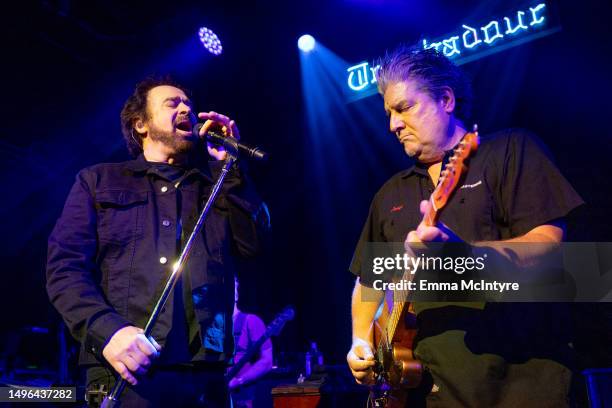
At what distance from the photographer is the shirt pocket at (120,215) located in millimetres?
2268

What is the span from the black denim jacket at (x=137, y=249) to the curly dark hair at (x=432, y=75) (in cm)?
94

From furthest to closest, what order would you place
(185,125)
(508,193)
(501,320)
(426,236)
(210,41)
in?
(210,41) < (185,125) < (508,193) < (501,320) < (426,236)

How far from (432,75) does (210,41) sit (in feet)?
12.1

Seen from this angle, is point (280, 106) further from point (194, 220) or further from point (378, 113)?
point (194, 220)

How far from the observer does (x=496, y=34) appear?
541 centimetres

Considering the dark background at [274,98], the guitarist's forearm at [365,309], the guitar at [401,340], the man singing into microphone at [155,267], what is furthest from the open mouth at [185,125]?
the dark background at [274,98]

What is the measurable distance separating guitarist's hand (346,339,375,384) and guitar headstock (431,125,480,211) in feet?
2.91

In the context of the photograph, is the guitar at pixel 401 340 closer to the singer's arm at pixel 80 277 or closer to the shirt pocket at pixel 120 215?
the singer's arm at pixel 80 277

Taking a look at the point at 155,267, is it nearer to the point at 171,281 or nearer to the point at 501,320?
the point at 171,281

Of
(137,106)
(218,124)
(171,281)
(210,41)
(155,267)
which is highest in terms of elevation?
(210,41)

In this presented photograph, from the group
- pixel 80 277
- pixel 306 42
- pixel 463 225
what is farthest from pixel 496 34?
pixel 80 277

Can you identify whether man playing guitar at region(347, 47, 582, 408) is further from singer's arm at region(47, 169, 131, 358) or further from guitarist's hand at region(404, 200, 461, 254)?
singer's arm at region(47, 169, 131, 358)

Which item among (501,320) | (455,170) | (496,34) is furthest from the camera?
(496,34)

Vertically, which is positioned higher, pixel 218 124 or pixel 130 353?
pixel 218 124
